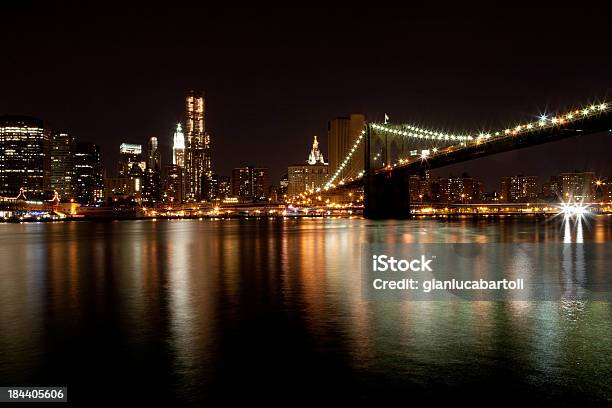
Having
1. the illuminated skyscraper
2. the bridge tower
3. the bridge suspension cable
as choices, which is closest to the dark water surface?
the bridge suspension cable

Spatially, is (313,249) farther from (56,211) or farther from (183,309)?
(56,211)

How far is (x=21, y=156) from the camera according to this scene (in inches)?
7441

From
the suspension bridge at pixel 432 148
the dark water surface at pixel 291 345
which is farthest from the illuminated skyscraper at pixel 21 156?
the dark water surface at pixel 291 345

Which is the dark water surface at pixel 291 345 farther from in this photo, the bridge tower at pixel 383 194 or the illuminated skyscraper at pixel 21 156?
the illuminated skyscraper at pixel 21 156

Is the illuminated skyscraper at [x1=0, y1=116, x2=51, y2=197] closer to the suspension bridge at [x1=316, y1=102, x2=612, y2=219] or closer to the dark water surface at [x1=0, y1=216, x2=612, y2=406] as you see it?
the suspension bridge at [x1=316, y1=102, x2=612, y2=219]

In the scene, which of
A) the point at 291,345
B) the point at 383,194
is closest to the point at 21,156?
the point at 383,194

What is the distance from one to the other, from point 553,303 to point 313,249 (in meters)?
19.2

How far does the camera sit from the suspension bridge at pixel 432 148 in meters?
43.1

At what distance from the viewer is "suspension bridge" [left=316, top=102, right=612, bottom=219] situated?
4310 centimetres

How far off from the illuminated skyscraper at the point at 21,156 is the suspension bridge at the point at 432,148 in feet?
391

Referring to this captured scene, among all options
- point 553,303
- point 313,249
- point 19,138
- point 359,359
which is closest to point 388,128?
point 313,249

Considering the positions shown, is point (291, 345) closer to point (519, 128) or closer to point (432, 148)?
point (519, 128)

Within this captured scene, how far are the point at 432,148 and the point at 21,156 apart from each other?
14892 centimetres

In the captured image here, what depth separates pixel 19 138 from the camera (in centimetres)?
18900
